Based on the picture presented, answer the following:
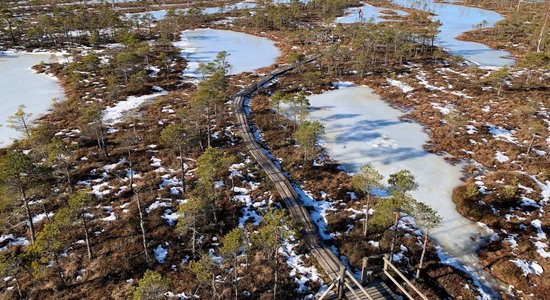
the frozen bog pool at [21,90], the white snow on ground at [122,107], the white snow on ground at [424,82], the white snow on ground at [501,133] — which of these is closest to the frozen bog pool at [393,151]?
the white snow on ground at [501,133]

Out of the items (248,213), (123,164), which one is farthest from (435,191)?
(123,164)

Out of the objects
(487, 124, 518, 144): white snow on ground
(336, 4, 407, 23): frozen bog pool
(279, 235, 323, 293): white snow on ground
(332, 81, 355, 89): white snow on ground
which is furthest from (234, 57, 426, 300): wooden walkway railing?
(336, 4, 407, 23): frozen bog pool

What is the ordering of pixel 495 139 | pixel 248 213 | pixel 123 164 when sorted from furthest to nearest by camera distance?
pixel 495 139
pixel 123 164
pixel 248 213

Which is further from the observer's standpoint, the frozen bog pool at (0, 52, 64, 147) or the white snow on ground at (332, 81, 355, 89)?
the white snow on ground at (332, 81, 355, 89)

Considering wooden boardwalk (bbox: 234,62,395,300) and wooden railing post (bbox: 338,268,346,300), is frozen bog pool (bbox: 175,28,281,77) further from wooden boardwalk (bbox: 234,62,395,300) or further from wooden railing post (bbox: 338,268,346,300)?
wooden railing post (bbox: 338,268,346,300)

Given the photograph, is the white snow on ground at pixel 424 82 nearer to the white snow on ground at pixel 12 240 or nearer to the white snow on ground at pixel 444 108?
the white snow on ground at pixel 444 108

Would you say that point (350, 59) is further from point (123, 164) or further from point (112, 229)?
point (112, 229)
